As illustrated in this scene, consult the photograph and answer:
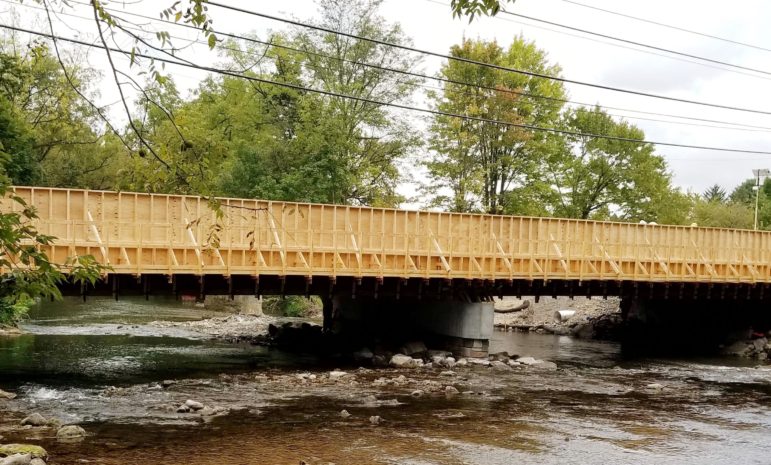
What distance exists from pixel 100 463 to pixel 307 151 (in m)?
28.0

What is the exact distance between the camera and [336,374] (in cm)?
2281

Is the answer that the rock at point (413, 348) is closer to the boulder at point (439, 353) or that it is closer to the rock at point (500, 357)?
the boulder at point (439, 353)

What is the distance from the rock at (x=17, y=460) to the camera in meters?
10.7

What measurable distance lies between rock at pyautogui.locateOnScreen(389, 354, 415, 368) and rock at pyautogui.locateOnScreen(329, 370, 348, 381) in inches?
107

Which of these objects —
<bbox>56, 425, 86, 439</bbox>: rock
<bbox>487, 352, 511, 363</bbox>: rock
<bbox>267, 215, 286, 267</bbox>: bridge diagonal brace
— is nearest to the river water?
<bbox>56, 425, 86, 439</bbox>: rock

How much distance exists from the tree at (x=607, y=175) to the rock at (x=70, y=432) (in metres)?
35.9

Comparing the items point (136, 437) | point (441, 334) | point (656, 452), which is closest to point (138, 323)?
point (441, 334)

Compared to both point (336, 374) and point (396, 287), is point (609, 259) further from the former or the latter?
point (336, 374)

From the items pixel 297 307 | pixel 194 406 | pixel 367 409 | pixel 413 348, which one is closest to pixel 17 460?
pixel 194 406

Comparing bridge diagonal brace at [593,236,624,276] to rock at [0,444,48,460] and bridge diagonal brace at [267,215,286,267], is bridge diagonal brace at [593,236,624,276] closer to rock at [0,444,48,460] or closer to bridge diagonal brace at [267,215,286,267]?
bridge diagonal brace at [267,215,286,267]

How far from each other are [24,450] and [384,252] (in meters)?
15.0

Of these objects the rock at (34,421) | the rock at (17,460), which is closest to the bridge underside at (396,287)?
the rock at (34,421)

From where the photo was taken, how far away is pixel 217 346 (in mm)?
30047

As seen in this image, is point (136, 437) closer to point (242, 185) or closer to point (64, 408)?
point (64, 408)
